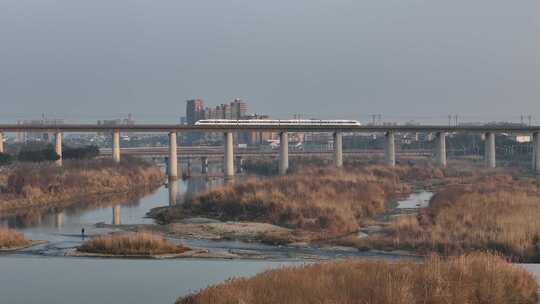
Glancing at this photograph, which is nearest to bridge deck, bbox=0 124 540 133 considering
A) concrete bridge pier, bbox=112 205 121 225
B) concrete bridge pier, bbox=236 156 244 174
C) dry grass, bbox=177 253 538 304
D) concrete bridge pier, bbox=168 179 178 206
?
concrete bridge pier, bbox=168 179 178 206

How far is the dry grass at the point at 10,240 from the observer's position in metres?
Result: 37.9

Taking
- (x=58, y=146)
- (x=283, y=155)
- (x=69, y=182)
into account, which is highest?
(x=58, y=146)

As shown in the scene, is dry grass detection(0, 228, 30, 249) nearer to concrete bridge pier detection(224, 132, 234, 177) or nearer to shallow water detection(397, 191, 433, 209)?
shallow water detection(397, 191, 433, 209)

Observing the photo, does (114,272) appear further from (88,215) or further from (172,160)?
(172,160)

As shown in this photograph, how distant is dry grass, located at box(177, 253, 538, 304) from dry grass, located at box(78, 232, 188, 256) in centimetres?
1215

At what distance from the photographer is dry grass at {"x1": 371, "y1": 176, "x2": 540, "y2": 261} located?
34.2m

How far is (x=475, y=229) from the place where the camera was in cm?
3803

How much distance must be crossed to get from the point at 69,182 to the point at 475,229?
179 ft

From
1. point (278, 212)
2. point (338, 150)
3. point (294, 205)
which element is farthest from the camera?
point (338, 150)

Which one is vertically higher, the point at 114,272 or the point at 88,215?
the point at 88,215

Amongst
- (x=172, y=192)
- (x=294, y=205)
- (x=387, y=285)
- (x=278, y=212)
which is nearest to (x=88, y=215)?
(x=278, y=212)

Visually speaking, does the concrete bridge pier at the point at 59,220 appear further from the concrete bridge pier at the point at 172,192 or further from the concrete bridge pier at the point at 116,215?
the concrete bridge pier at the point at 172,192

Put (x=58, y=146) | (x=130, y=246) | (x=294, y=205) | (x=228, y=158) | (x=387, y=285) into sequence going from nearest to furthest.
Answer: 1. (x=387, y=285)
2. (x=130, y=246)
3. (x=294, y=205)
4. (x=228, y=158)
5. (x=58, y=146)

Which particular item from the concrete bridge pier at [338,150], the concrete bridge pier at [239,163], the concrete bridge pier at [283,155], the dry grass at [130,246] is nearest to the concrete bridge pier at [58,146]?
the concrete bridge pier at [283,155]
